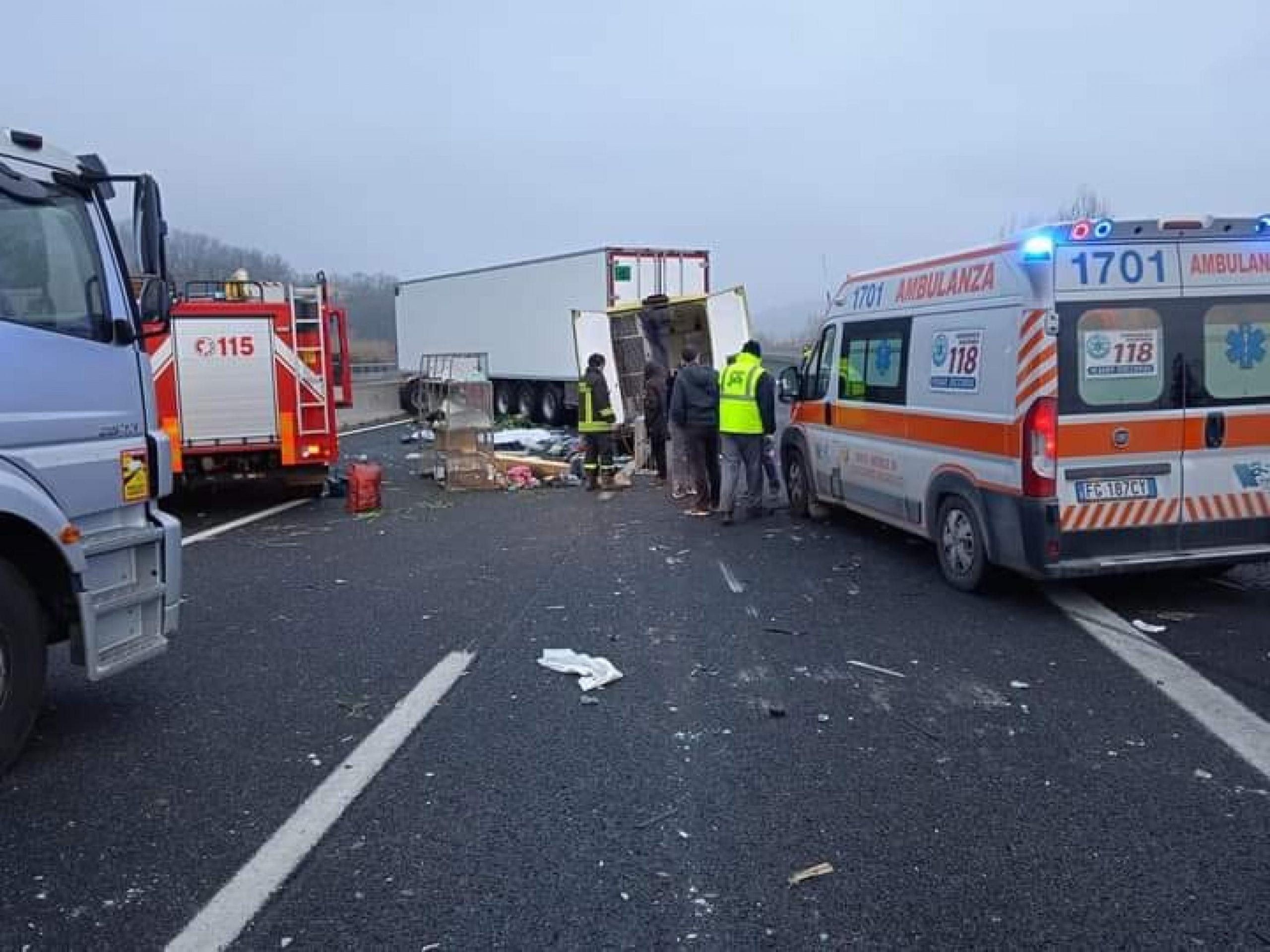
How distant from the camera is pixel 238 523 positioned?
11398 mm

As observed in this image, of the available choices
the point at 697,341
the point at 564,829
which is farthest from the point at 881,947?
the point at 697,341

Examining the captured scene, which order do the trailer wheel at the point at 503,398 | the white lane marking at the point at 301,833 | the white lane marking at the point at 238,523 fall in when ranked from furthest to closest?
the trailer wheel at the point at 503,398 < the white lane marking at the point at 238,523 < the white lane marking at the point at 301,833

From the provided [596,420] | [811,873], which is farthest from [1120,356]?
[596,420]

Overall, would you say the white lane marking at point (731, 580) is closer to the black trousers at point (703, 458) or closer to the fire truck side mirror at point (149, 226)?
the black trousers at point (703, 458)

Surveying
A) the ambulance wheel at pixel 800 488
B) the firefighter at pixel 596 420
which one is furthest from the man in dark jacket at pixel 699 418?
the firefighter at pixel 596 420

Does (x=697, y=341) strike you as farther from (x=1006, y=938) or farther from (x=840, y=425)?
(x=1006, y=938)

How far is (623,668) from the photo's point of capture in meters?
5.74

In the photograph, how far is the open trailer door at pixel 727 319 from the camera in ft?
49.7

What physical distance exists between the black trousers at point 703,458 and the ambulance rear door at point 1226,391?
18.1 feet

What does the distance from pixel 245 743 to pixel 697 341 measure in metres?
12.2

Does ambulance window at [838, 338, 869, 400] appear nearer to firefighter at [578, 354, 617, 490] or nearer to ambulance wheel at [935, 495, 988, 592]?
ambulance wheel at [935, 495, 988, 592]

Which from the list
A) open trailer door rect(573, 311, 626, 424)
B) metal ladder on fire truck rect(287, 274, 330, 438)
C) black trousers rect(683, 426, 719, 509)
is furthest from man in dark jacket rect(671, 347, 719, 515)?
open trailer door rect(573, 311, 626, 424)

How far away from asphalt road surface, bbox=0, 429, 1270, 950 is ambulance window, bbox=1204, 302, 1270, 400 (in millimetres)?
1477

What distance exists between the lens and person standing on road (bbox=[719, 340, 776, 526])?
10.5 m
